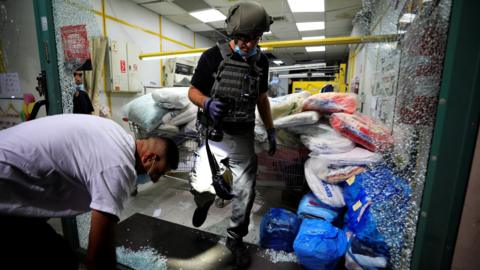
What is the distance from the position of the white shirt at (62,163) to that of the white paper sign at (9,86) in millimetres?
2239

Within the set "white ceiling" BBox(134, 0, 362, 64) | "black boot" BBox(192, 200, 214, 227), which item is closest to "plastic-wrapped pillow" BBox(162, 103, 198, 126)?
"black boot" BBox(192, 200, 214, 227)

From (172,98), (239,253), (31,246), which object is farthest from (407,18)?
(172,98)

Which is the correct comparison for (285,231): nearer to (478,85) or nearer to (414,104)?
(414,104)

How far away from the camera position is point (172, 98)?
2020 mm

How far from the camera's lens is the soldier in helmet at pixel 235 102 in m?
1.18

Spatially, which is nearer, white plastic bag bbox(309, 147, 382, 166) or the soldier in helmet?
the soldier in helmet

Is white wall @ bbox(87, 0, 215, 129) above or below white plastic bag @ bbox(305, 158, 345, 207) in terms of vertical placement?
above

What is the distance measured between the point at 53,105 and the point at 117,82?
89.5 inches

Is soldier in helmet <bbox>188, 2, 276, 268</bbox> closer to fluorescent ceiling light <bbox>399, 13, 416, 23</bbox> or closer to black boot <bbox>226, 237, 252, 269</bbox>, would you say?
black boot <bbox>226, 237, 252, 269</bbox>

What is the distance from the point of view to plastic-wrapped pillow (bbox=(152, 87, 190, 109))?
202 centimetres

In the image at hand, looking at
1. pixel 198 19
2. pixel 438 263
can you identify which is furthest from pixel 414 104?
pixel 198 19

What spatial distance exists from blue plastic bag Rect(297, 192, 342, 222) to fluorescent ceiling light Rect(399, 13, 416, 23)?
1004 millimetres

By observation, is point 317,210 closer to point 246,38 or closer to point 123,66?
point 246,38

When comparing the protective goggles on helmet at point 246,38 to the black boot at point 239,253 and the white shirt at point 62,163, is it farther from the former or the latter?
the black boot at point 239,253
